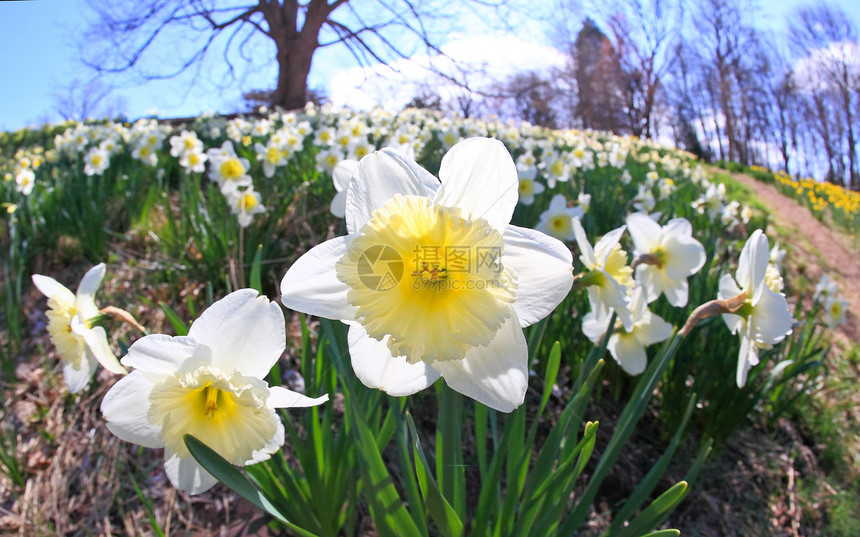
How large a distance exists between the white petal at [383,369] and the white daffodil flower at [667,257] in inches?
41.3

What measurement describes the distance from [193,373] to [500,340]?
20.3 inches

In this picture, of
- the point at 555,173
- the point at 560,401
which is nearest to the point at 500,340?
the point at 560,401

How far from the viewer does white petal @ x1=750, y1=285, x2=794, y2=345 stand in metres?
1.16

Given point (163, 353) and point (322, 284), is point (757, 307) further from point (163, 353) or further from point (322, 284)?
point (163, 353)

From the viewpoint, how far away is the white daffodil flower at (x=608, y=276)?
1247 mm

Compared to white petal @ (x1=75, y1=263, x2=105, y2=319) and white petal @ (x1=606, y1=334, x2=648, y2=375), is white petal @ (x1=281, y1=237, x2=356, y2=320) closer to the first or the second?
white petal @ (x1=75, y1=263, x2=105, y2=319)

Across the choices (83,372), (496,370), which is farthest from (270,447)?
(83,372)

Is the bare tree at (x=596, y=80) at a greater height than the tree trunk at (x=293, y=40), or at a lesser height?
greater

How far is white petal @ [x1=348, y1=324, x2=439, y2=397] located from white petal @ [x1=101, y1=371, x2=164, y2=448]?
15.0 inches

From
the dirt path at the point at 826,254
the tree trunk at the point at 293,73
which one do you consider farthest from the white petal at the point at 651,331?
the tree trunk at the point at 293,73

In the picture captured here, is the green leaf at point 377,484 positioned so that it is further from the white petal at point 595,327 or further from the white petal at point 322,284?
the white petal at point 595,327

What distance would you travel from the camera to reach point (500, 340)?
78cm

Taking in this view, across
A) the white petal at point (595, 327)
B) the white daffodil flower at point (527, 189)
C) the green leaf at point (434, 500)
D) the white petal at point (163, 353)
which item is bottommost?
the green leaf at point (434, 500)

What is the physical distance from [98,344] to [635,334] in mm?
1473
